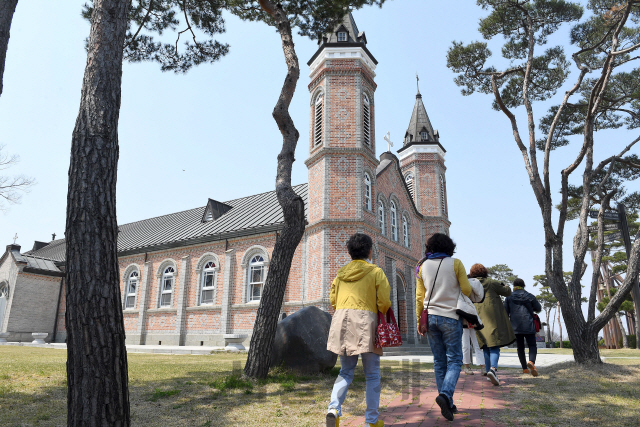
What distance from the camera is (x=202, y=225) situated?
23.8 m

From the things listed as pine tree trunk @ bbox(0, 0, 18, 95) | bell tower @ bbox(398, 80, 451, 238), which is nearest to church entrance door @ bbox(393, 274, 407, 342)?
bell tower @ bbox(398, 80, 451, 238)

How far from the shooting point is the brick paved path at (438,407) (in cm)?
410

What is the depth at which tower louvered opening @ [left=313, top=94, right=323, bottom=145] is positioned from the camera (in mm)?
17898

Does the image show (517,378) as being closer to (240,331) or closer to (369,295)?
(369,295)

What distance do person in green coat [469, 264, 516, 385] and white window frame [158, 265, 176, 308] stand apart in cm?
1841

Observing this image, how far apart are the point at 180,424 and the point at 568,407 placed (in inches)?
173

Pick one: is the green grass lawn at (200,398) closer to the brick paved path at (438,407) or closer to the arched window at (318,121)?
the brick paved path at (438,407)

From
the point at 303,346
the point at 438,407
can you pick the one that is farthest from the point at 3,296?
the point at 438,407

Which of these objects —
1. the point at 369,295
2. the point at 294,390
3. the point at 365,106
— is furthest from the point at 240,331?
the point at 369,295

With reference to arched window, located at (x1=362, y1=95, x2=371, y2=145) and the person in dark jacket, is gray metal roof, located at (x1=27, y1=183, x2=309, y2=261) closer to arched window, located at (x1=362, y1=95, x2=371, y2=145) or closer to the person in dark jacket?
arched window, located at (x1=362, y1=95, x2=371, y2=145)

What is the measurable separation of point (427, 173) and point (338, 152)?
931 centimetres

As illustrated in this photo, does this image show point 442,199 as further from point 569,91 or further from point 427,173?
point 569,91

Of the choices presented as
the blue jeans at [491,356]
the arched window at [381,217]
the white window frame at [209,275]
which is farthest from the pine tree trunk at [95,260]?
the white window frame at [209,275]

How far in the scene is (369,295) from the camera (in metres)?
3.77
